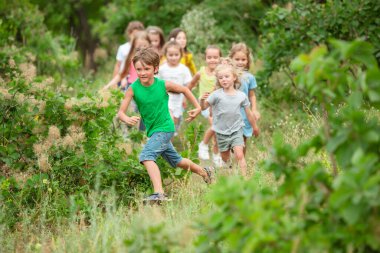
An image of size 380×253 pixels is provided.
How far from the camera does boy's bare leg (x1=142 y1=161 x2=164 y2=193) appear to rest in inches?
244

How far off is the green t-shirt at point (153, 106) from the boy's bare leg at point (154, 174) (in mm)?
367

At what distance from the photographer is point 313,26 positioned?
32.3ft

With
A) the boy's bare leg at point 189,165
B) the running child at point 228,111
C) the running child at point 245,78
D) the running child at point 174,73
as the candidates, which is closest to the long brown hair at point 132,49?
the running child at point 174,73

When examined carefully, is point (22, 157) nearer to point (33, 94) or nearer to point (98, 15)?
point (33, 94)

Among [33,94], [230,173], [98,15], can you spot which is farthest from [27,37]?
[98,15]

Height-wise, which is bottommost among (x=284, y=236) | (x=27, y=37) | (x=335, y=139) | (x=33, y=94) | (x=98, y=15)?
(x=284, y=236)

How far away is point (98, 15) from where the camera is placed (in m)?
26.8

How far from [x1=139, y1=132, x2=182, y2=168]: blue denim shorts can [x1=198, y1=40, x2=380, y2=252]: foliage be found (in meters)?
2.84

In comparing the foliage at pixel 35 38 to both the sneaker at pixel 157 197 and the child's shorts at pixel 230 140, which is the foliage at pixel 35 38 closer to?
the child's shorts at pixel 230 140

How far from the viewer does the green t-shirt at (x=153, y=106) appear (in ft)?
21.3

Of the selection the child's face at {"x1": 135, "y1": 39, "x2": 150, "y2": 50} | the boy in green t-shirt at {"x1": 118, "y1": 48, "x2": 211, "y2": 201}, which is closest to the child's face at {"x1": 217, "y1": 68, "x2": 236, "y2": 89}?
the boy in green t-shirt at {"x1": 118, "y1": 48, "x2": 211, "y2": 201}

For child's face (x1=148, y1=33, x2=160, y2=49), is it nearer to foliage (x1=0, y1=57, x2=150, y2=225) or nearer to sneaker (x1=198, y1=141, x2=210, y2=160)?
sneaker (x1=198, y1=141, x2=210, y2=160)

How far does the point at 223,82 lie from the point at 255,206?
4.16 m

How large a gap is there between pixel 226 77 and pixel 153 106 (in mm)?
1129
